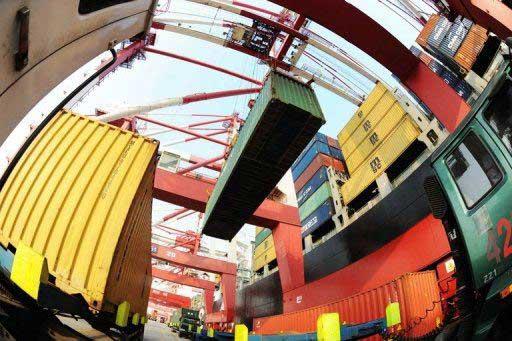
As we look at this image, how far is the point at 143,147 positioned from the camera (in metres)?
6.60

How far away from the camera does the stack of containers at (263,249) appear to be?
96.1ft

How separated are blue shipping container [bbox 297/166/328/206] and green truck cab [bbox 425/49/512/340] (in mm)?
20208

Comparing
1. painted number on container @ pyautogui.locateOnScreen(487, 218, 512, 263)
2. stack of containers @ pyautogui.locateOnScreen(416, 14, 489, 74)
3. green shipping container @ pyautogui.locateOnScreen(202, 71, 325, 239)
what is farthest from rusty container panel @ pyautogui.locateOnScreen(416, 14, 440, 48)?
painted number on container @ pyautogui.locateOnScreen(487, 218, 512, 263)

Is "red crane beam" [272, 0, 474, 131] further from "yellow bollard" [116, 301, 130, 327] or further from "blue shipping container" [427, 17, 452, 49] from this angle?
"blue shipping container" [427, 17, 452, 49]

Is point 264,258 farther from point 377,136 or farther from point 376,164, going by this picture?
point 377,136

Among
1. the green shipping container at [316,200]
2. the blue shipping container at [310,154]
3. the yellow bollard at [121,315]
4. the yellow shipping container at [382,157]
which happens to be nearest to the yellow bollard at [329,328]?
the yellow bollard at [121,315]

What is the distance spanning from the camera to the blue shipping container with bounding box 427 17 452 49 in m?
20.0

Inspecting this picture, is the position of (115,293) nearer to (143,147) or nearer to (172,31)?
(143,147)

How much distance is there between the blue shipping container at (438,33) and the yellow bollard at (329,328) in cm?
2232

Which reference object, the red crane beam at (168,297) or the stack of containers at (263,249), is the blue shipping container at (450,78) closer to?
the stack of containers at (263,249)

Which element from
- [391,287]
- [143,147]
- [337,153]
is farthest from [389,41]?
[337,153]

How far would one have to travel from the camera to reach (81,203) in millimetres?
5090

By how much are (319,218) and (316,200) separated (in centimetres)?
178

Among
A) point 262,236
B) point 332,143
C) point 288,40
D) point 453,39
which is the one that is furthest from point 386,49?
point 262,236
